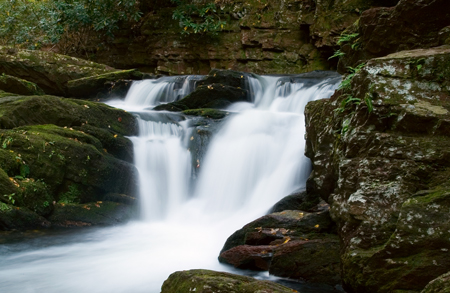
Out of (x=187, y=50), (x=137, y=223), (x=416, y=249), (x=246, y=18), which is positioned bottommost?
(x=137, y=223)

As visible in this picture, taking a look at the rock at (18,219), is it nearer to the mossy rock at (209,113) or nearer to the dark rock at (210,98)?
the mossy rock at (209,113)

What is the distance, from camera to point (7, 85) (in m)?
9.96

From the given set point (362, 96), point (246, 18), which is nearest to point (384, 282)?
point (362, 96)

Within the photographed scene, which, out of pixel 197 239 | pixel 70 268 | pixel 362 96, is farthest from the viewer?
pixel 197 239

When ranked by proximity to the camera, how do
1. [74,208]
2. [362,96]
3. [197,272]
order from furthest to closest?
1. [74,208]
2. [362,96]
3. [197,272]

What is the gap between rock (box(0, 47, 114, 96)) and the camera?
1325 centimetres

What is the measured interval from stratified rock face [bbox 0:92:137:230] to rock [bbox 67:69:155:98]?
14.5 feet

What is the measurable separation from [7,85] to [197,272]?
8717mm

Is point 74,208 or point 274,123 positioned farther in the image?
point 274,123

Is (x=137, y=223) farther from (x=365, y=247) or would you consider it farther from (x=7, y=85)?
(x=7, y=85)

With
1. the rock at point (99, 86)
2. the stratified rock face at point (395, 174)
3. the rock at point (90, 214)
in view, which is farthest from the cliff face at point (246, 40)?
the stratified rock face at point (395, 174)

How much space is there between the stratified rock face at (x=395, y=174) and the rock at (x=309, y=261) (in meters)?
0.48

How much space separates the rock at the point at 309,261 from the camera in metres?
4.30

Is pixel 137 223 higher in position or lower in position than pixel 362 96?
lower
